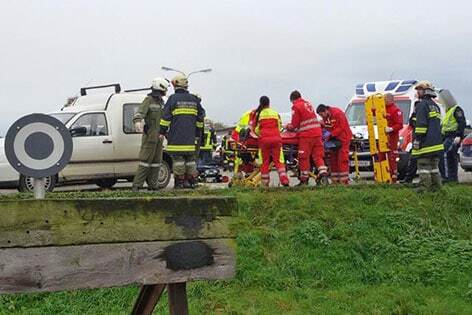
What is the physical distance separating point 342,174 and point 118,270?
989cm

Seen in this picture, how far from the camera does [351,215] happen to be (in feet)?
25.5

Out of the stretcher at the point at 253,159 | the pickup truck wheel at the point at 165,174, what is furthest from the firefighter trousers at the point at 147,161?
the pickup truck wheel at the point at 165,174

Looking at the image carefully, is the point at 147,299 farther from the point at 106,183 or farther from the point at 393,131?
the point at 106,183

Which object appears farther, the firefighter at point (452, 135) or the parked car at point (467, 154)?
the parked car at point (467, 154)

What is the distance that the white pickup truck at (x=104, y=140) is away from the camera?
1332 cm

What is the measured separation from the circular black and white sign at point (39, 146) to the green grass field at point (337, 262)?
2912 millimetres

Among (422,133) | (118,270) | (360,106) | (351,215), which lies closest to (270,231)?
(351,215)

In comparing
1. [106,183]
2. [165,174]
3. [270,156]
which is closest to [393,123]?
[270,156]

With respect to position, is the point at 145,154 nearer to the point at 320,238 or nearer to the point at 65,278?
the point at 320,238

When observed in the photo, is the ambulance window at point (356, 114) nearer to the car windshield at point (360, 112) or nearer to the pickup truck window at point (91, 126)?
the car windshield at point (360, 112)

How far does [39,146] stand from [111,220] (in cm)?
120

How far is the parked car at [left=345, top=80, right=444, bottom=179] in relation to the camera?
13883mm

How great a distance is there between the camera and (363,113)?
15734 mm

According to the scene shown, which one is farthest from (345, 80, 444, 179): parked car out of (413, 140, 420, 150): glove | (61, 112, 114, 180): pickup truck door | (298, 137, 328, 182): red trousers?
(61, 112, 114, 180): pickup truck door
